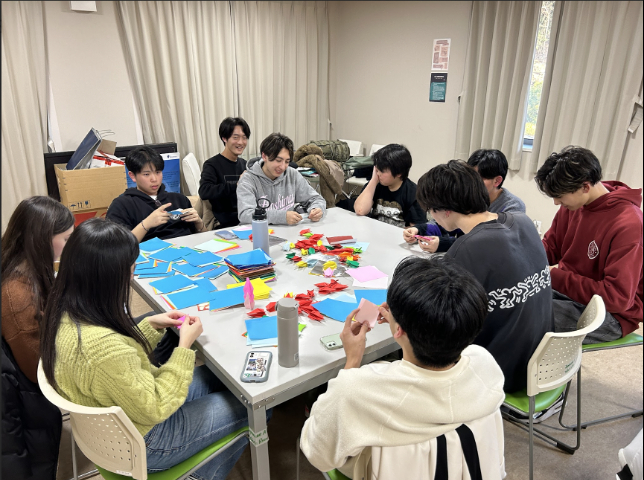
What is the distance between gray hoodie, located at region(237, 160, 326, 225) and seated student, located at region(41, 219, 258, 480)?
138cm

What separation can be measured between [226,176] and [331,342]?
2156 mm

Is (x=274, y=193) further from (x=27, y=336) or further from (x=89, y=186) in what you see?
(x=89, y=186)

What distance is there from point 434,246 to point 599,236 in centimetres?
70

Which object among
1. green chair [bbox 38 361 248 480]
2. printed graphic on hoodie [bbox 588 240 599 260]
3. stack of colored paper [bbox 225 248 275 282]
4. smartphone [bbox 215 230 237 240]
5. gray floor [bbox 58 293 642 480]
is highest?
printed graphic on hoodie [bbox 588 240 599 260]

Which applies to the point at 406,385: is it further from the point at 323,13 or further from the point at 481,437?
the point at 323,13

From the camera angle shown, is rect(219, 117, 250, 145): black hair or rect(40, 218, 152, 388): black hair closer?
rect(40, 218, 152, 388): black hair

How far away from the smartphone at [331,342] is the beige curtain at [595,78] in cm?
333

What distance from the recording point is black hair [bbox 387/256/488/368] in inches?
37.7

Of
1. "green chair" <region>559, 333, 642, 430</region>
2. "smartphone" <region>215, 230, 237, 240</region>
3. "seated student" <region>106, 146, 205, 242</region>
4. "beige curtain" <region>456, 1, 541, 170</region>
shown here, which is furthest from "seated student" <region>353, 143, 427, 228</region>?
"beige curtain" <region>456, 1, 541, 170</region>

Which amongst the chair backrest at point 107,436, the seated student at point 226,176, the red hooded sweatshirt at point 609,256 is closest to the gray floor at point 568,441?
the red hooded sweatshirt at point 609,256

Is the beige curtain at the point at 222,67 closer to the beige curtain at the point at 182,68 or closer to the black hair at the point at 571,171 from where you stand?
the beige curtain at the point at 182,68

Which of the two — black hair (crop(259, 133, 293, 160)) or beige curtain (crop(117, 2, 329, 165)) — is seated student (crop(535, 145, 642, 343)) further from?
beige curtain (crop(117, 2, 329, 165))

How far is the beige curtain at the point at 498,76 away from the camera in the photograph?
3855 mm

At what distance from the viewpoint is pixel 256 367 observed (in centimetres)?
129
